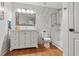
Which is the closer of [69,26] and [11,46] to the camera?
[69,26]

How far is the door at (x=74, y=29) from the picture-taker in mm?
1622

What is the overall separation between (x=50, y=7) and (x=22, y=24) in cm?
Result: 129

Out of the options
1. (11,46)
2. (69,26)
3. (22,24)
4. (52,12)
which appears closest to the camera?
(69,26)

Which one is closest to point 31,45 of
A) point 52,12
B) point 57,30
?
point 57,30

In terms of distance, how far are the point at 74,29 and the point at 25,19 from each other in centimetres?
235

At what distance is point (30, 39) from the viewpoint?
3281 mm

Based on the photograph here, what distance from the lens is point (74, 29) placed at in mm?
1670

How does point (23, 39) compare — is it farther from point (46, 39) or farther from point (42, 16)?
point (42, 16)

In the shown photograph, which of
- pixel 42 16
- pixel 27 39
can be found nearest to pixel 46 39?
pixel 42 16

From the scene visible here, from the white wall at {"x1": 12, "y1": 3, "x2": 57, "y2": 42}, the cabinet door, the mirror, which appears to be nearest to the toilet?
the white wall at {"x1": 12, "y1": 3, "x2": 57, "y2": 42}

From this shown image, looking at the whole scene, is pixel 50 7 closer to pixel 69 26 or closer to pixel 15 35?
pixel 15 35

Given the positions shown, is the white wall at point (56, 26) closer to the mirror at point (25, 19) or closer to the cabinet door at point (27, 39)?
the mirror at point (25, 19)

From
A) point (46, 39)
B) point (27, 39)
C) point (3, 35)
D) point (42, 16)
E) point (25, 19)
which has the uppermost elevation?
point (42, 16)

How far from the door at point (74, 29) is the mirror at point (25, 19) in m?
2.20
